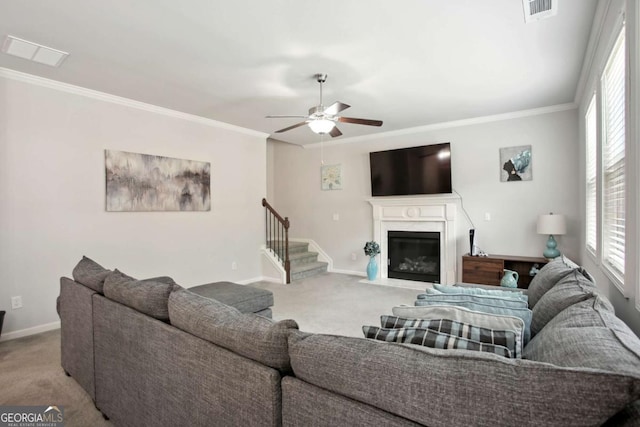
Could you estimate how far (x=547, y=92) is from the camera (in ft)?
12.6

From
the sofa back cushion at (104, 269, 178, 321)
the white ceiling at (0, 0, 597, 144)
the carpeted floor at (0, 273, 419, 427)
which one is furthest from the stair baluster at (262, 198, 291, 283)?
the sofa back cushion at (104, 269, 178, 321)

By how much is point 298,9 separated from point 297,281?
13.9 ft

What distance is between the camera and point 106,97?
12.5 ft

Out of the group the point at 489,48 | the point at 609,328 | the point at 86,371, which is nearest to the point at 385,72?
the point at 489,48

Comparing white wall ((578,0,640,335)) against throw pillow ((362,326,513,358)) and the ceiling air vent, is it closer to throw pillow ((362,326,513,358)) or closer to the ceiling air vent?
the ceiling air vent

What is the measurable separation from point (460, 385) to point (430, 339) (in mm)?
338

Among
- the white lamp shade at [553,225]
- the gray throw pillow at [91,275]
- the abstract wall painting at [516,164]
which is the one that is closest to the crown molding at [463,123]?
the abstract wall painting at [516,164]

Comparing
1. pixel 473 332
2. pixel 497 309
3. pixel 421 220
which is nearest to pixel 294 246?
pixel 421 220

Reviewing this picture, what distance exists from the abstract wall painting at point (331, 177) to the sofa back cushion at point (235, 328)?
5.07 metres

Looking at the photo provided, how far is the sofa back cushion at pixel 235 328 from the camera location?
1071 mm

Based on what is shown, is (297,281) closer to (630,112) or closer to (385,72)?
(385,72)

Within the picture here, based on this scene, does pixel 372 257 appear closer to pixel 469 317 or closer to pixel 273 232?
pixel 273 232

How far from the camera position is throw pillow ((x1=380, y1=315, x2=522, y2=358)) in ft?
3.46

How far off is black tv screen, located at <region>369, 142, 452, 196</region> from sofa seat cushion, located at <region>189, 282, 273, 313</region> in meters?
3.27
